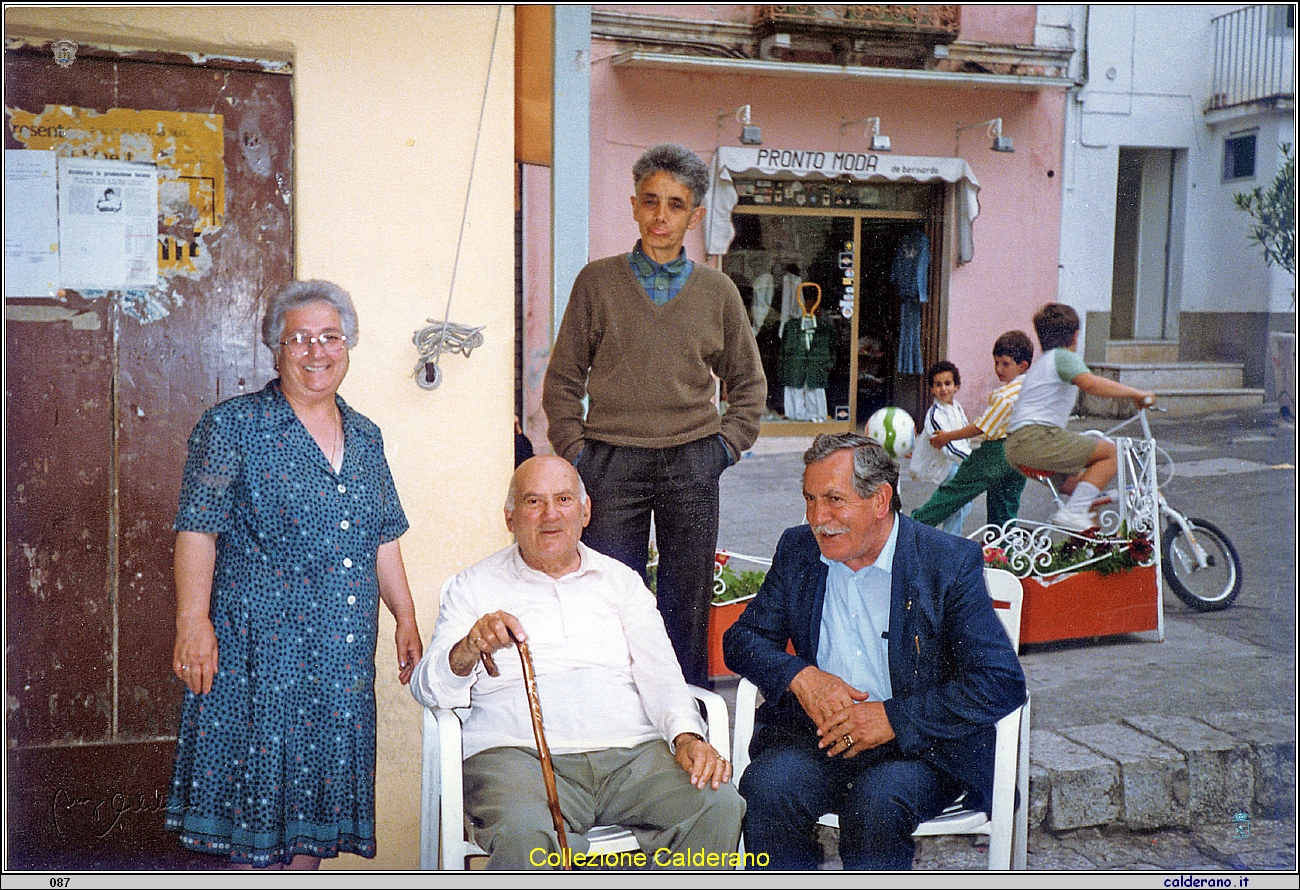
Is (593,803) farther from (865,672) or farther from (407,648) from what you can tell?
(865,672)

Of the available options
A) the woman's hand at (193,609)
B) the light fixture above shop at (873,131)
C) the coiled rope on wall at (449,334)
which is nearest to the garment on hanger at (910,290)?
the light fixture above shop at (873,131)

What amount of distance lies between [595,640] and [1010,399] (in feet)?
7.51

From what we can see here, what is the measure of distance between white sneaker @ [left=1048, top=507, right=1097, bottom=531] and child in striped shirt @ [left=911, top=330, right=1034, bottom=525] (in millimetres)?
164

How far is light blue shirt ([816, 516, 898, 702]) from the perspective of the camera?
233 centimetres

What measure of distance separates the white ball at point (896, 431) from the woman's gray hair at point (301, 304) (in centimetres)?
228

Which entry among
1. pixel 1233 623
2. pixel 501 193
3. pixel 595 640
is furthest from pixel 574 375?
pixel 1233 623

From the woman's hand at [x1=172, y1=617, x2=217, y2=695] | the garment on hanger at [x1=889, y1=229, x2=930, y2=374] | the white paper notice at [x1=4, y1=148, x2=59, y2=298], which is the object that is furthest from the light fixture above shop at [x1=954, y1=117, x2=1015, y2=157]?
the woman's hand at [x1=172, y1=617, x2=217, y2=695]

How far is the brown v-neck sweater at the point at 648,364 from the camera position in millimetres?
2713

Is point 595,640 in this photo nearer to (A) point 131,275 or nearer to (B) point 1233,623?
(A) point 131,275

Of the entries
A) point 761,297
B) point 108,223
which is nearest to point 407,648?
point 108,223

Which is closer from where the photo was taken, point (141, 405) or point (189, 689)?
point (189, 689)

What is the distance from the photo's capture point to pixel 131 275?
8.32 feet

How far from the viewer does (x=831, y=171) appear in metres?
4.08

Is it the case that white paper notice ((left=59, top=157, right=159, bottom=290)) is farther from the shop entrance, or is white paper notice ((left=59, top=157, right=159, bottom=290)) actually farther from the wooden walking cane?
the shop entrance
